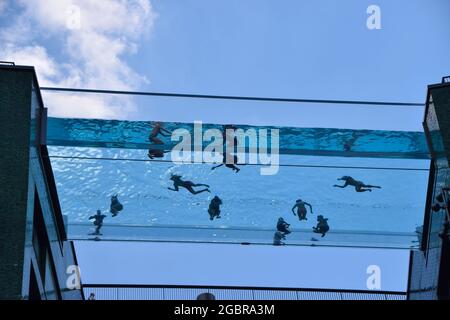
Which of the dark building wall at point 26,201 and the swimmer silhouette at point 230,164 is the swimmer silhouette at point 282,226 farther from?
the dark building wall at point 26,201

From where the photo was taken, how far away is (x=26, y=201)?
16094mm

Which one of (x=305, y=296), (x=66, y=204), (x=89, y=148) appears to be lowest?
(x=305, y=296)

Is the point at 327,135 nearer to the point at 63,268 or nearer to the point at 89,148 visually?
the point at 89,148

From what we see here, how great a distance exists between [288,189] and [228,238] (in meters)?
1.77

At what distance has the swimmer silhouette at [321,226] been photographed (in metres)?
19.2

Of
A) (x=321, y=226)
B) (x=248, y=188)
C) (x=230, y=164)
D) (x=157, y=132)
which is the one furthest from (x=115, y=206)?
(x=321, y=226)

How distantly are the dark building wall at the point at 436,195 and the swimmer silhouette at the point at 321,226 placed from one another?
228cm

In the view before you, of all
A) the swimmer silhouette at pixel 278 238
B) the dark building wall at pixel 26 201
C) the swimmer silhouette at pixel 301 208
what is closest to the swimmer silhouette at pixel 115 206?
the dark building wall at pixel 26 201

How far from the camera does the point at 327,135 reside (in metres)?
18.8

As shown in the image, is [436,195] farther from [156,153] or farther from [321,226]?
[156,153]

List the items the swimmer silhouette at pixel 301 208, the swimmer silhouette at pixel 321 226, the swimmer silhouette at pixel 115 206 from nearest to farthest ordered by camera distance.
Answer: the swimmer silhouette at pixel 115 206
the swimmer silhouette at pixel 301 208
the swimmer silhouette at pixel 321 226

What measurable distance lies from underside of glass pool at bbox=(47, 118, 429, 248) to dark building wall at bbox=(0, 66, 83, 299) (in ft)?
1.99

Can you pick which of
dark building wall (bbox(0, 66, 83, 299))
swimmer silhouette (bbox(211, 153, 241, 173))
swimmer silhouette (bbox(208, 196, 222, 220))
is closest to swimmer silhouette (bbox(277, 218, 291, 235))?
swimmer silhouette (bbox(208, 196, 222, 220))
